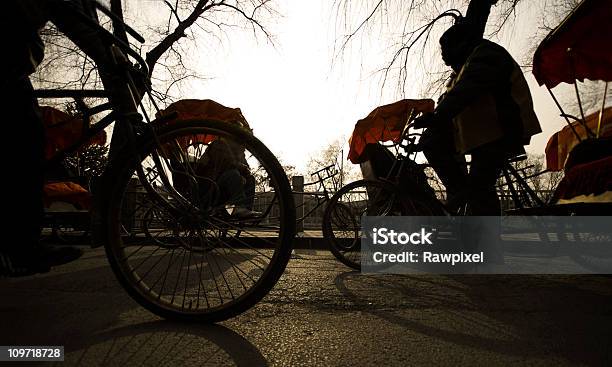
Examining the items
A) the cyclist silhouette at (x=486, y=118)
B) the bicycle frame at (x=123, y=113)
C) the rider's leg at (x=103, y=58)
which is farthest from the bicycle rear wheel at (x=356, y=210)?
the rider's leg at (x=103, y=58)

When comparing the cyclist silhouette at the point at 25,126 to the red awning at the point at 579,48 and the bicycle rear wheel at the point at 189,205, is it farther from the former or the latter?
the red awning at the point at 579,48

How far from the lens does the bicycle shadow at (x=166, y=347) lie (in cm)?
131

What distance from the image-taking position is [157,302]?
1758 mm

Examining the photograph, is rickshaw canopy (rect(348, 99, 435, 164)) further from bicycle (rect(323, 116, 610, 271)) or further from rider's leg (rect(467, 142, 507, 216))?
rider's leg (rect(467, 142, 507, 216))

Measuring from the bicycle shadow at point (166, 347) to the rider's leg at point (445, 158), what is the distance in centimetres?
279

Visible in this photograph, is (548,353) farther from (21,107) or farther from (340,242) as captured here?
(340,242)

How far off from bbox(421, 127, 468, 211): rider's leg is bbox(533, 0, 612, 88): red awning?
4.24 feet

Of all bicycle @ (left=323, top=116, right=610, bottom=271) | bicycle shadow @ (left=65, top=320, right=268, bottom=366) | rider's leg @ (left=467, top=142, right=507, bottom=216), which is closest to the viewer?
bicycle shadow @ (left=65, top=320, right=268, bottom=366)

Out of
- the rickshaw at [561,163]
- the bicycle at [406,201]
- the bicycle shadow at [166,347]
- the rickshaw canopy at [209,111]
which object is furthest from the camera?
the rickshaw canopy at [209,111]

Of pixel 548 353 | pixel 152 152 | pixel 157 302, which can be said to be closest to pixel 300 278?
pixel 157 302

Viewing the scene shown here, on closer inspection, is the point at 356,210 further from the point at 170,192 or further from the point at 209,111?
the point at 209,111

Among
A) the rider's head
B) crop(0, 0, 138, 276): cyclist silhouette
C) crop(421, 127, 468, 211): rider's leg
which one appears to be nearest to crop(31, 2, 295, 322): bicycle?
crop(0, 0, 138, 276): cyclist silhouette

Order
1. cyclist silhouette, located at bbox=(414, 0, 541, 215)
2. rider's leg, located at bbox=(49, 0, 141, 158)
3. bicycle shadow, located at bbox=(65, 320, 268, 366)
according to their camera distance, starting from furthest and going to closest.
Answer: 1. cyclist silhouette, located at bbox=(414, 0, 541, 215)
2. rider's leg, located at bbox=(49, 0, 141, 158)
3. bicycle shadow, located at bbox=(65, 320, 268, 366)

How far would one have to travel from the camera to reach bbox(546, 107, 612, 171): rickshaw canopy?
4172mm
